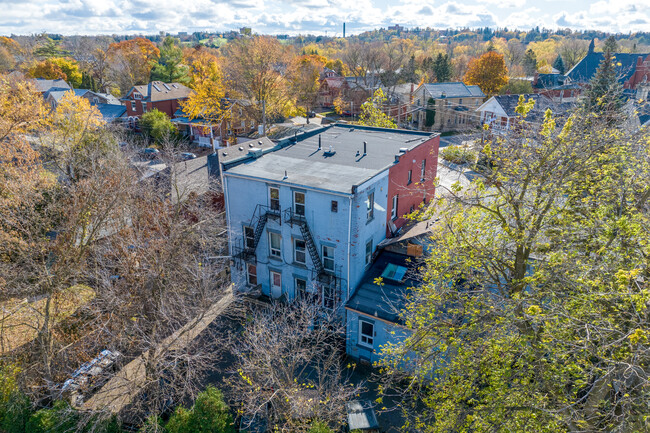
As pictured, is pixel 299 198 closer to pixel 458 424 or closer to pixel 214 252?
pixel 214 252

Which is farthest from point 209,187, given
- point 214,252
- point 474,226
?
point 474,226

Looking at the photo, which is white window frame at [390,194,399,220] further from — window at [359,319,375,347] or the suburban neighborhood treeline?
window at [359,319,375,347]

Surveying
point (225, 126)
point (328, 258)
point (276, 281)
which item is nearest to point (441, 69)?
point (225, 126)

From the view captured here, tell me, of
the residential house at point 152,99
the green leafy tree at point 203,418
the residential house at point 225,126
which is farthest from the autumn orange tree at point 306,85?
the green leafy tree at point 203,418

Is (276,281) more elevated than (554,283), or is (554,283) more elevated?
(554,283)

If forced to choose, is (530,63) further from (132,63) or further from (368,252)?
(368,252)

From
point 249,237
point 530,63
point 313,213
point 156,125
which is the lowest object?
point 249,237
